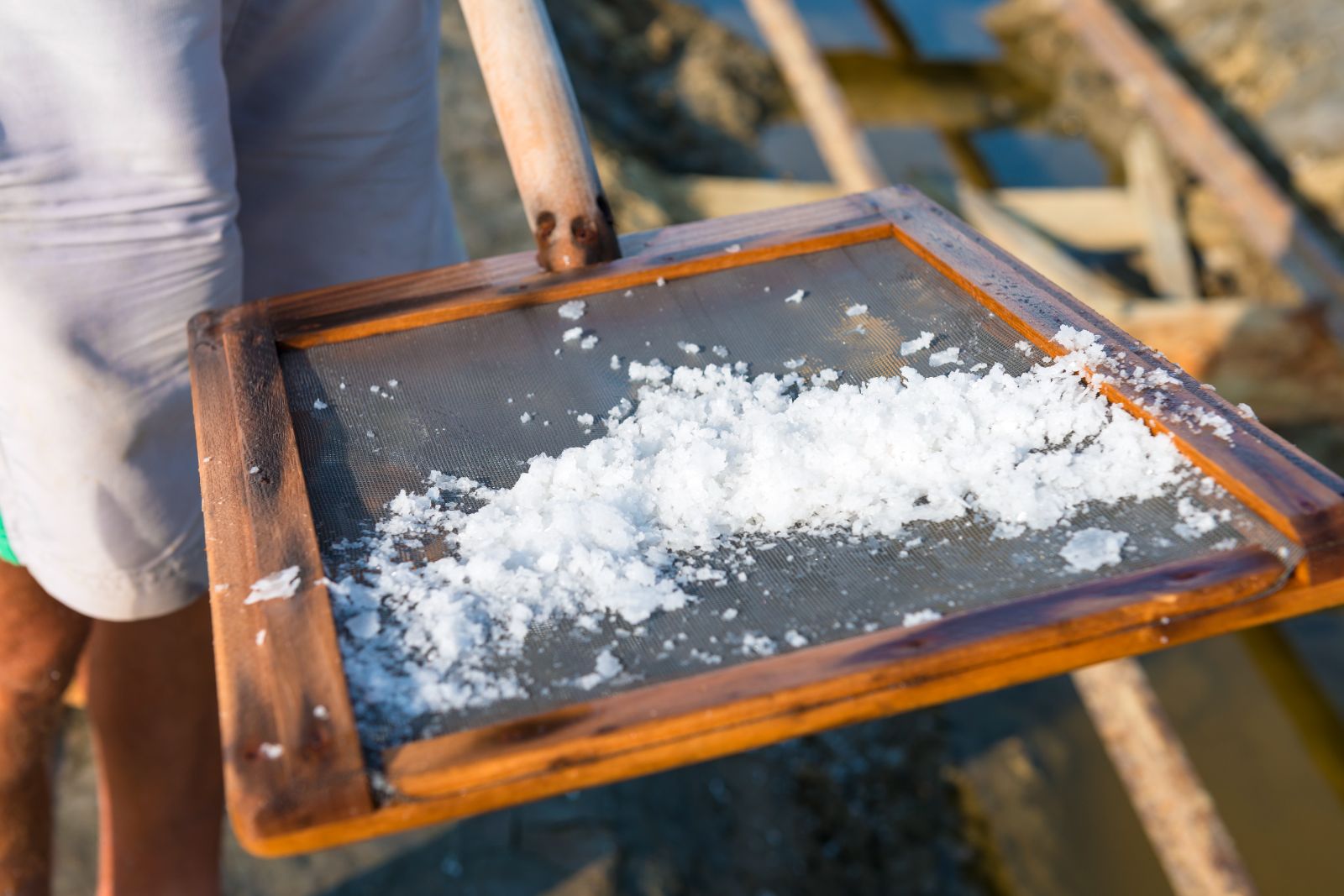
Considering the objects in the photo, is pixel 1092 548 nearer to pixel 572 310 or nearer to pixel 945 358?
pixel 945 358

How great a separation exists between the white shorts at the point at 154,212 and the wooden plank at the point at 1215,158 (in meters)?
3.89

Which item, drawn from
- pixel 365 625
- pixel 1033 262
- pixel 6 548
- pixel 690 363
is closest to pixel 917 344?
pixel 690 363

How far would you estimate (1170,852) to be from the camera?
2.72 meters

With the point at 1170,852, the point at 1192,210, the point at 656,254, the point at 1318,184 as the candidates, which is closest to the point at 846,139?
the point at 1192,210

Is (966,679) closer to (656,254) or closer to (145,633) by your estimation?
(656,254)

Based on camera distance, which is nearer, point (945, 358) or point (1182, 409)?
point (1182, 409)

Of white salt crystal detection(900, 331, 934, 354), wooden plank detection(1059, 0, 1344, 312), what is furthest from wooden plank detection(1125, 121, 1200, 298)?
white salt crystal detection(900, 331, 934, 354)

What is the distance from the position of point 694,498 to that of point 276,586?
397mm

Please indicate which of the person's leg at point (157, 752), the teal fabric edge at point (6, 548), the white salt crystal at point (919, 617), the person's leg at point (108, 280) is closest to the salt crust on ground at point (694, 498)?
the white salt crystal at point (919, 617)

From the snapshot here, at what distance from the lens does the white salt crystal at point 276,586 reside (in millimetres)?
973

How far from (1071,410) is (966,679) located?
372 mm

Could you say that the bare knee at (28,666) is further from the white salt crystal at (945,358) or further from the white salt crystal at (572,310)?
the white salt crystal at (945,358)

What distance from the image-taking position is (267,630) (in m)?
0.94

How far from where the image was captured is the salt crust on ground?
3.16 ft
